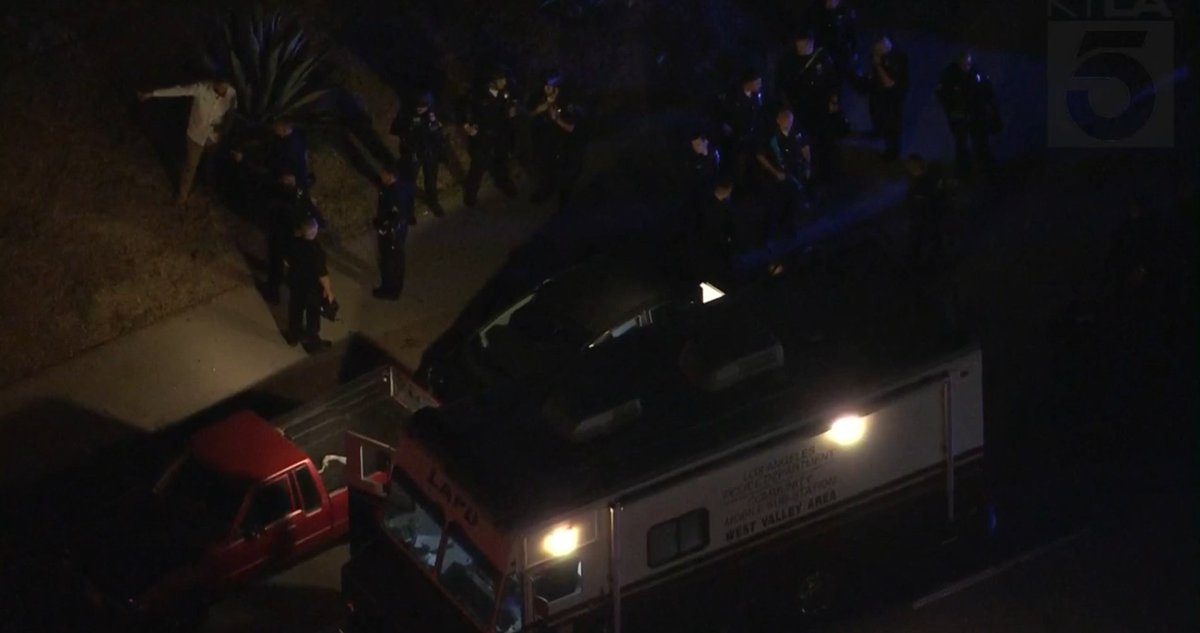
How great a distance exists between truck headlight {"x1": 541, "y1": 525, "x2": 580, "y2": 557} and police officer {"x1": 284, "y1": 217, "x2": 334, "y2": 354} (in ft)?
16.3

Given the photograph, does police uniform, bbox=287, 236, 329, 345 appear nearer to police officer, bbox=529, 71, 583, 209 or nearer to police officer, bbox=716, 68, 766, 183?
police officer, bbox=529, 71, 583, 209

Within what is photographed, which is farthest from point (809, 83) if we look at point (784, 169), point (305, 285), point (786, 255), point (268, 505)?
point (268, 505)

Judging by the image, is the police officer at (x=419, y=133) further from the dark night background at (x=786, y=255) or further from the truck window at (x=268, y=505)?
the truck window at (x=268, y=505)

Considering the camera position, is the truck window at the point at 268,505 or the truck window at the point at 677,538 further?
the truck window at the point at 268,505

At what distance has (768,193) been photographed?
18125 millimetres

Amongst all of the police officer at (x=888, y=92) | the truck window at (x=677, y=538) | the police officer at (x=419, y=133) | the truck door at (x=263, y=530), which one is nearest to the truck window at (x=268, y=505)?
the truck door at (x=263, y=530)

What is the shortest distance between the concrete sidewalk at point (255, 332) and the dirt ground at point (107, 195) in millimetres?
307

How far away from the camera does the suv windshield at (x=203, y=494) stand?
1438 centimetres

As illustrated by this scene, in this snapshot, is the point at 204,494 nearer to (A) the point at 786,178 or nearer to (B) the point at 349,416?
(B) the point at 349,416

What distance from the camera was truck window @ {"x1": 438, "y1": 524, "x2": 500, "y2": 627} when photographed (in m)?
12.6

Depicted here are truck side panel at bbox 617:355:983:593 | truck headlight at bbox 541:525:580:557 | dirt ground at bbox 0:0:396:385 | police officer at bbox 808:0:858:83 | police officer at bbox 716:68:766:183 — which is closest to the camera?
truck headlight at bbox 541:525:580:557

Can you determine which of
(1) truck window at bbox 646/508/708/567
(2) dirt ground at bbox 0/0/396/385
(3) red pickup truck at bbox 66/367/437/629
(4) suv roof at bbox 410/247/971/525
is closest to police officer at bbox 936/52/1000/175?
(4) suv roof at bbox 410/247/971/525

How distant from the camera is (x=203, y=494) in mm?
14562

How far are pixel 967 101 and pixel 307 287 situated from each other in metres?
7.00
